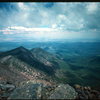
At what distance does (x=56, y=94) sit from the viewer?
4.38 metres

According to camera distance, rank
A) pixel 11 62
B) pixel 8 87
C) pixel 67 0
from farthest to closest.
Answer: pixel 11 62 < pixel 8 87 < pixel 67 0

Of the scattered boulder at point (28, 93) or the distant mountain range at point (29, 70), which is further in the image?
the distant mountain range at point (29, 70)

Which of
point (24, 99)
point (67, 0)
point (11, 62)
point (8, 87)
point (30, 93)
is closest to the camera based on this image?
point (67, 0)

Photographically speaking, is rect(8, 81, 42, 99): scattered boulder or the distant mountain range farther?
the distant mountain range

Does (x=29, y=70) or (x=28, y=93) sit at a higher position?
(x=28, y=93)

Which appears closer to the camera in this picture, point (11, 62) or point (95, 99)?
point (95, 99)

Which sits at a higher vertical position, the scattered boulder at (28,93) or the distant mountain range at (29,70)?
the scattered boulder at (28,93)

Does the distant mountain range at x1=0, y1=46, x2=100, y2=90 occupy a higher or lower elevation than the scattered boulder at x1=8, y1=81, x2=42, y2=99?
lower

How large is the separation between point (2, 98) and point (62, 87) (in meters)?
2.53

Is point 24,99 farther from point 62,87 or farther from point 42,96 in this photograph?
point 62,87

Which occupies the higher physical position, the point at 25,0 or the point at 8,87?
the point at 25,0

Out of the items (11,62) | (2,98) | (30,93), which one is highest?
(30,93)

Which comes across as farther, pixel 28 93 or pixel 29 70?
pixel 29 70

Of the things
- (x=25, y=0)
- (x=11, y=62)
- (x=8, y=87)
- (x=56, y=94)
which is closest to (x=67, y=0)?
(x=25, y=0)
